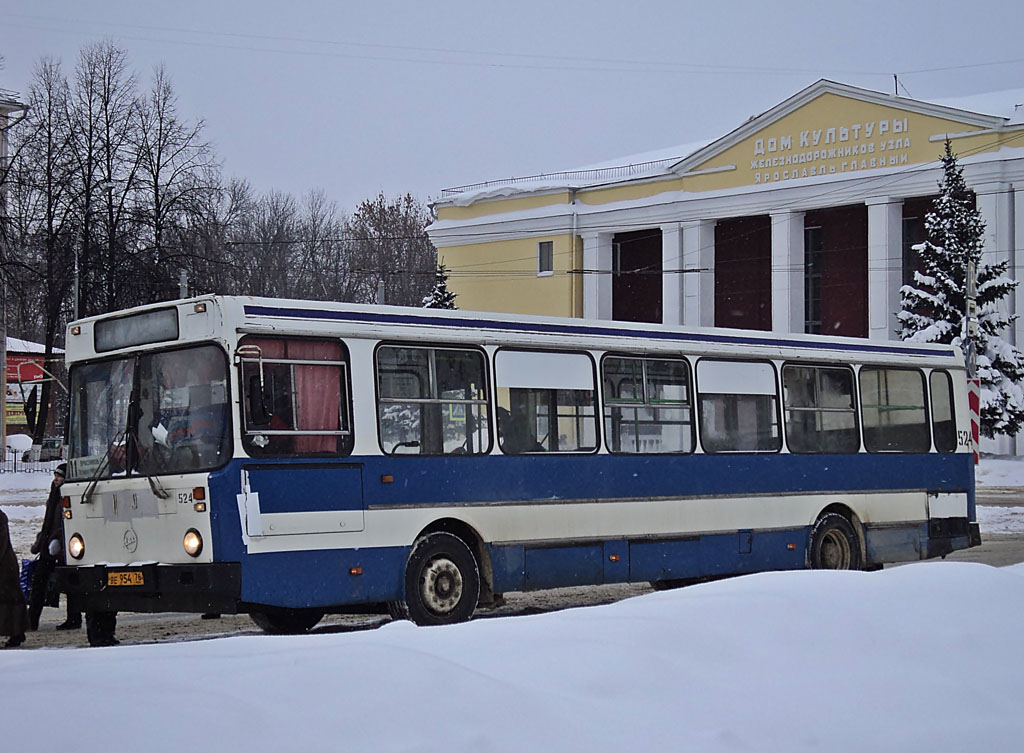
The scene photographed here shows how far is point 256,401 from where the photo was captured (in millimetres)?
10352

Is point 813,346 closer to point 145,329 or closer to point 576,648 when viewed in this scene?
point 145,329

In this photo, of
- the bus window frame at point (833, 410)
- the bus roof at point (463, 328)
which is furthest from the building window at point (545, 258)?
the bus window frame at point (833, 410)

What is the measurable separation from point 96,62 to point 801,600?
4900 cm

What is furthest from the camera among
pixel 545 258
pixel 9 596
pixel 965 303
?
pixel 545 258

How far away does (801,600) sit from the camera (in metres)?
6.91

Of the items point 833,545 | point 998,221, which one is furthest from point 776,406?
point 998,221

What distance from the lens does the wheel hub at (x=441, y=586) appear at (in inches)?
451

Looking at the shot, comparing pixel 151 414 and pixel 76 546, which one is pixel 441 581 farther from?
pixel 76 546

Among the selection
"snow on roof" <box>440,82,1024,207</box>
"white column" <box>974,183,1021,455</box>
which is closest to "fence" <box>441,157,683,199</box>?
"snow on roof" <box>440,82,1024,207</box>

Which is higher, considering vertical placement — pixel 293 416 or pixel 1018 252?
pixel 1018 252

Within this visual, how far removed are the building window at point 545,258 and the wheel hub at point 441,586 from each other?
5533 cm

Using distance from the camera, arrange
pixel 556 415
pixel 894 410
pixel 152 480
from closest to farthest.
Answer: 1. pixel 152 480
2. pixel 556 415
3. pixel 894 410

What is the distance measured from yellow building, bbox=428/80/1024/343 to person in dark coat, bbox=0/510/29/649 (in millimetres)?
40162

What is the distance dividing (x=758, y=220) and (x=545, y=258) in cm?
1073
